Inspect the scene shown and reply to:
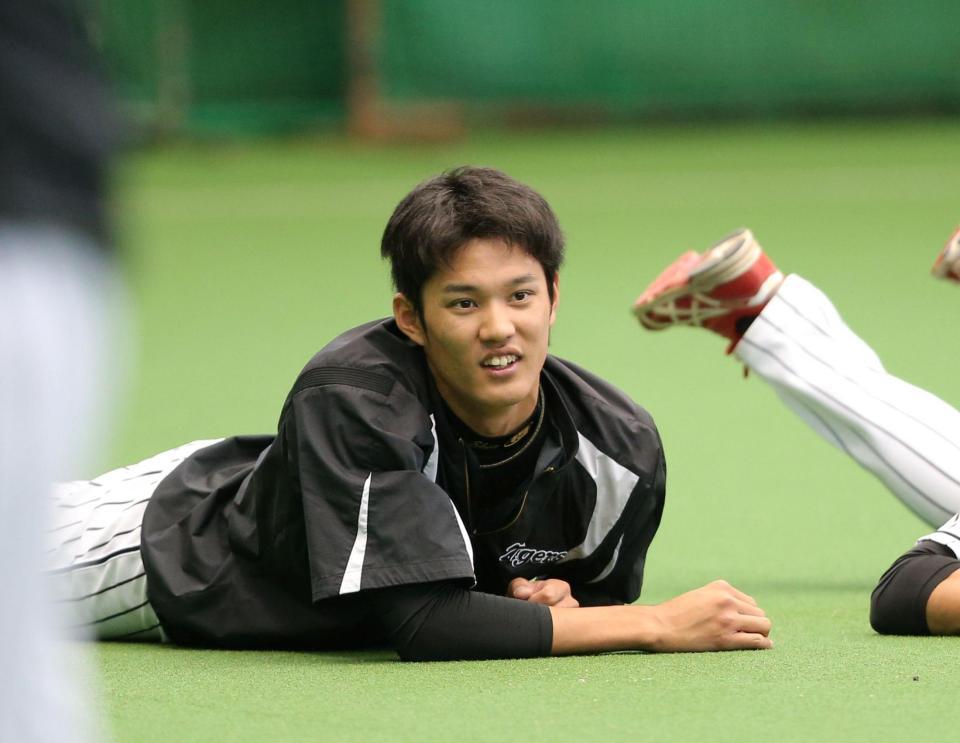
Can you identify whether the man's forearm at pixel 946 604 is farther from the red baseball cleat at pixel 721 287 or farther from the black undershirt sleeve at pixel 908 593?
the red baseball cleat at pixel 721 287

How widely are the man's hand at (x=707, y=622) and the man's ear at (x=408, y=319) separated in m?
0.53

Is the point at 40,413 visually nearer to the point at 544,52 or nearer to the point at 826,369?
the point at 826,369

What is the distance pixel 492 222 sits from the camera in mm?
2713

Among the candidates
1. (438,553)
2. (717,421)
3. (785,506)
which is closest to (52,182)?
(438,553)

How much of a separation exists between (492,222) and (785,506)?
1.39 m

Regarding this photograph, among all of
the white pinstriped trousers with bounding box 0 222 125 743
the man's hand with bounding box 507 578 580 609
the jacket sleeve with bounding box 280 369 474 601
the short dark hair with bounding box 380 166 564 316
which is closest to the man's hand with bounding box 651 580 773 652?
the man's hand with bounding box 507 578 580 609

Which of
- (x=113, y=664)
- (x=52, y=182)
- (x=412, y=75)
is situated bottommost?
(x=113, y=664)

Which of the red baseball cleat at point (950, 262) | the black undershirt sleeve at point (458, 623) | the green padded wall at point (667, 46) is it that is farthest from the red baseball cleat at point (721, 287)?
the green padded wall at point (667, 46)

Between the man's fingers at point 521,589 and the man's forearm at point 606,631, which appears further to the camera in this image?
the man's fingers at point 521,589

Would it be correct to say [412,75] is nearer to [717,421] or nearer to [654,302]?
[717,421]

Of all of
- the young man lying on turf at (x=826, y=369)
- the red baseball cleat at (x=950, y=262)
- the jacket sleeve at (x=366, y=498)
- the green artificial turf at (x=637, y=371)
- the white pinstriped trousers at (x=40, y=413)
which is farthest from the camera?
Result: the red baseball cleat at (x=950, y=262)

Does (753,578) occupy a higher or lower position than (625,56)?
lower

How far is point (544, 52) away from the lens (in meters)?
11.1

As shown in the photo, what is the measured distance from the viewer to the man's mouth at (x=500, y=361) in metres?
2.68
